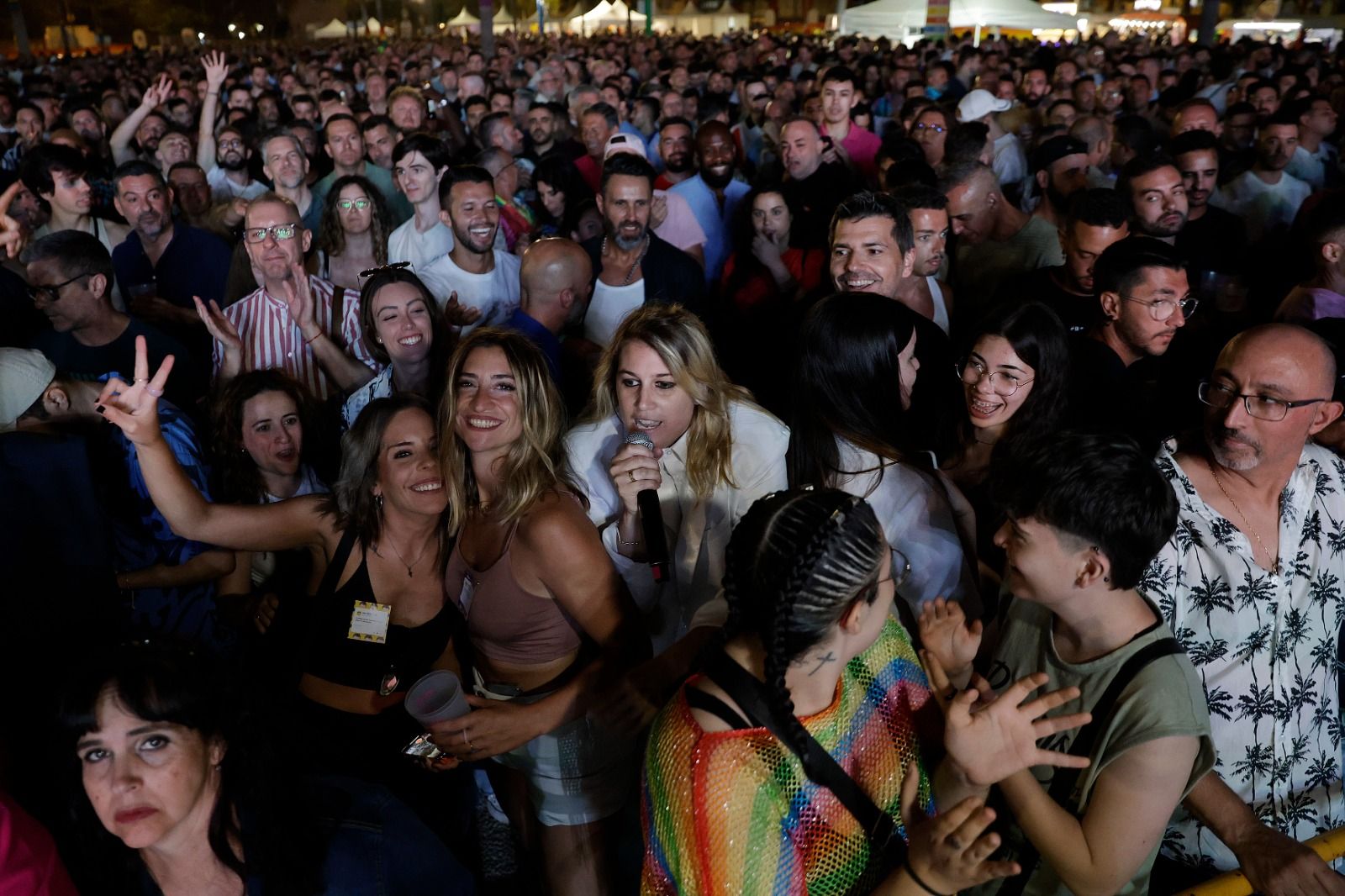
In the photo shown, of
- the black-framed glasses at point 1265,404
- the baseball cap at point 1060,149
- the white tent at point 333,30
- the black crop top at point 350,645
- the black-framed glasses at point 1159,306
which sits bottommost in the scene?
the black crop top at point 350,645

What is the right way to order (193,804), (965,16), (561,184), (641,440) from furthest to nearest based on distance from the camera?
(965,16)
(561,184)
(641,440)
(193,804)

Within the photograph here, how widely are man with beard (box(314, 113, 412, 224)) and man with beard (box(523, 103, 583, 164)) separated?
1.38 meters

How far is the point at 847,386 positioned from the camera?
2316 millimetres

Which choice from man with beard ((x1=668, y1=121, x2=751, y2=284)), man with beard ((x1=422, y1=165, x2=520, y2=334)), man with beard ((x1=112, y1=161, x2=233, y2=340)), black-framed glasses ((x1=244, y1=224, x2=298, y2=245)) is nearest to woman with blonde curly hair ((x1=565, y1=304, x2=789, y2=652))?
man with beard ((x1=422, y1=165, x2=520, y2=334))

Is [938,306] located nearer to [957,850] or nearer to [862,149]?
[957,850]

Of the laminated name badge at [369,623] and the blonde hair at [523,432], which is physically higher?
the blonde hair at [523,432]

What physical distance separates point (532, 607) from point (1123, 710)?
1250mm

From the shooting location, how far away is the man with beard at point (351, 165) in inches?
224

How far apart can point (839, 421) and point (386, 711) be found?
1.41 metres

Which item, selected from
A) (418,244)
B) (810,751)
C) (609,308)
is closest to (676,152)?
(418,244)

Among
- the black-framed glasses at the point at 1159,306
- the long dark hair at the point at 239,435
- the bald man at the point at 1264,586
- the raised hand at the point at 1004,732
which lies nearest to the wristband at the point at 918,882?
the raised hand at the point at 1004,732

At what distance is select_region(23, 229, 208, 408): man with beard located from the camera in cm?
327

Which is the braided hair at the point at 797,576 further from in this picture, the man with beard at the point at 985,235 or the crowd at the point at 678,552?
the man with beard at the point at 985,235

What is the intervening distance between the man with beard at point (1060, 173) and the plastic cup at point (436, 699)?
13.4 feet
